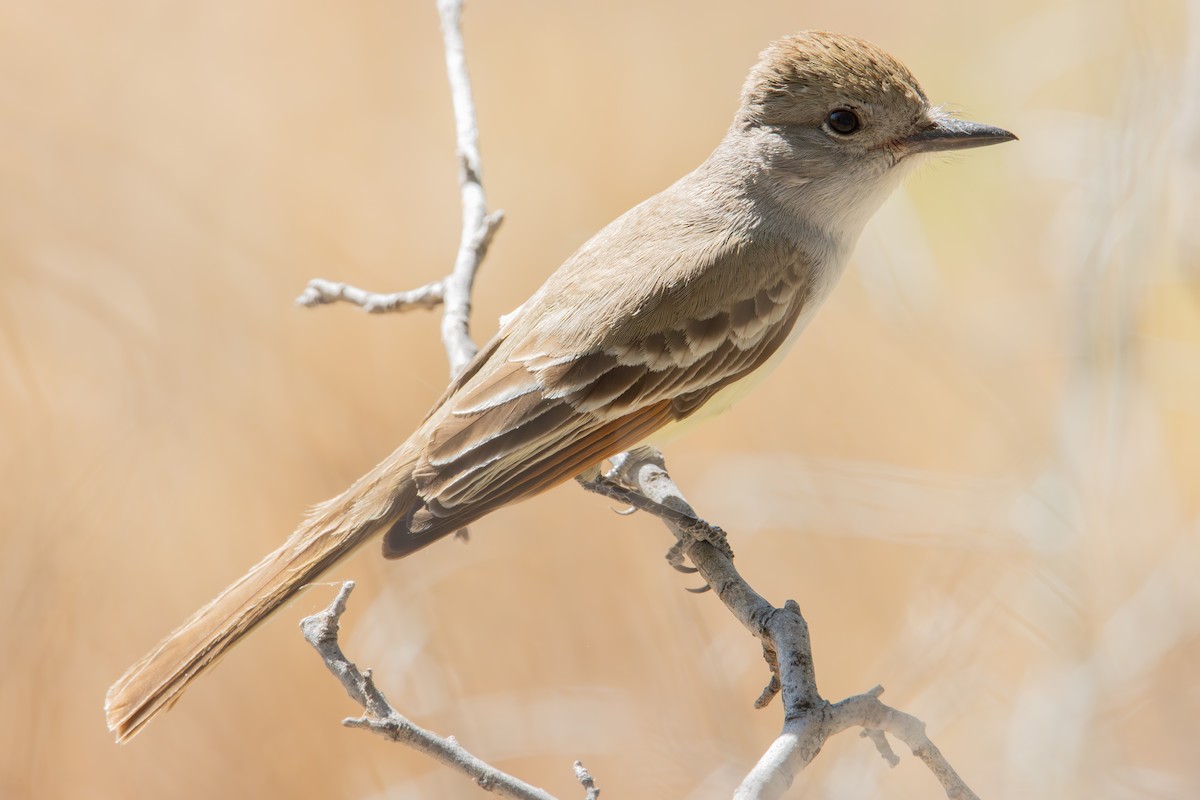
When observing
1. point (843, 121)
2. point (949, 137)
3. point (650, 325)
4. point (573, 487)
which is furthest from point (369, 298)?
point (573, 487)

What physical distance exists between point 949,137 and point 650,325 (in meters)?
1.26

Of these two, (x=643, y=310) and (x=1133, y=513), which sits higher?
(x=643, y=310)

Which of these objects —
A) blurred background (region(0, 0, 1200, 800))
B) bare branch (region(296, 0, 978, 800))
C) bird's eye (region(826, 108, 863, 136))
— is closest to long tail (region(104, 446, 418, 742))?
bare branch (region(296, 0, 978, 800))

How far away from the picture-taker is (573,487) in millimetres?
6914

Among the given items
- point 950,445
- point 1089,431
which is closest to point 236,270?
point 950,445

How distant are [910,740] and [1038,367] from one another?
16.4 feet

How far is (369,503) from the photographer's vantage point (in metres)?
3.77

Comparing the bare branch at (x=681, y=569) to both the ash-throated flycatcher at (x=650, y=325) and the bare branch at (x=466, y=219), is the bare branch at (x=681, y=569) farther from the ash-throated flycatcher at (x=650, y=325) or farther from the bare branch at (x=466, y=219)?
the ash-throated flycatcher at (x=650, y=325)

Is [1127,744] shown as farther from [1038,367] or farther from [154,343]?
[154,343]

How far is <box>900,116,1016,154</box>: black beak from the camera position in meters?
4.02

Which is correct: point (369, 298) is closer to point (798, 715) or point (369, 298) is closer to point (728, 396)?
point (728, 396)

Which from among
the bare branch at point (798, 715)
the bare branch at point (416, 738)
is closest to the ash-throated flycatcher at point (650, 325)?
the bare branch at point (798, 715)

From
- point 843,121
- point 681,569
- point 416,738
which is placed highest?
point 843,121

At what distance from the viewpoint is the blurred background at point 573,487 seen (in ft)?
17.7
